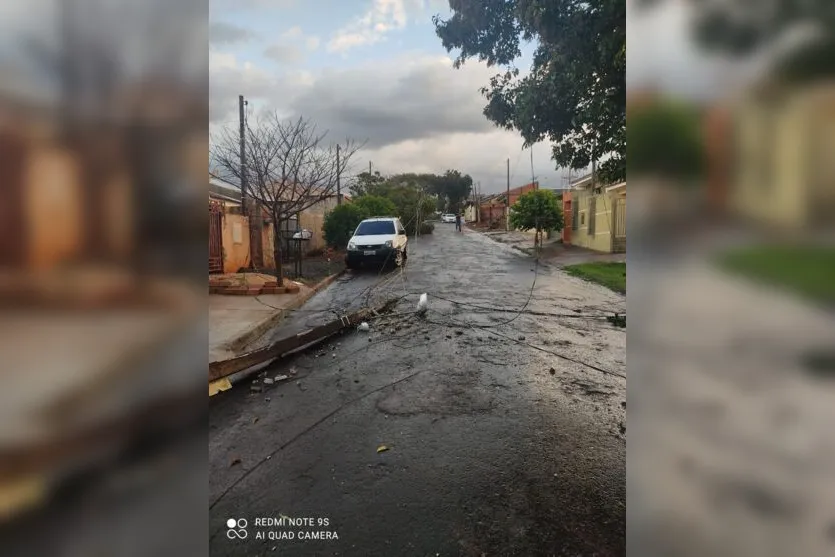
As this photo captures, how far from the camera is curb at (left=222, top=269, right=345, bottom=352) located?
299 centimetres

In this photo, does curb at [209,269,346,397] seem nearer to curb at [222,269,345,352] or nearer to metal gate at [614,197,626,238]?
curb at [222,269,345,352]

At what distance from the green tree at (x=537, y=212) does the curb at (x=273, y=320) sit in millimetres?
2003

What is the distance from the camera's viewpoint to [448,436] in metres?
2.28

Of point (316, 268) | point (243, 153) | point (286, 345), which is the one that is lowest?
point (286, 345)

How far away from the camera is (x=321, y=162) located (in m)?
3.19

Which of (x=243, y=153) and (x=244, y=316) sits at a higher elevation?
(x=243, y=153)

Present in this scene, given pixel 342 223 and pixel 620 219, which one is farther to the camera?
pixel 342 223
